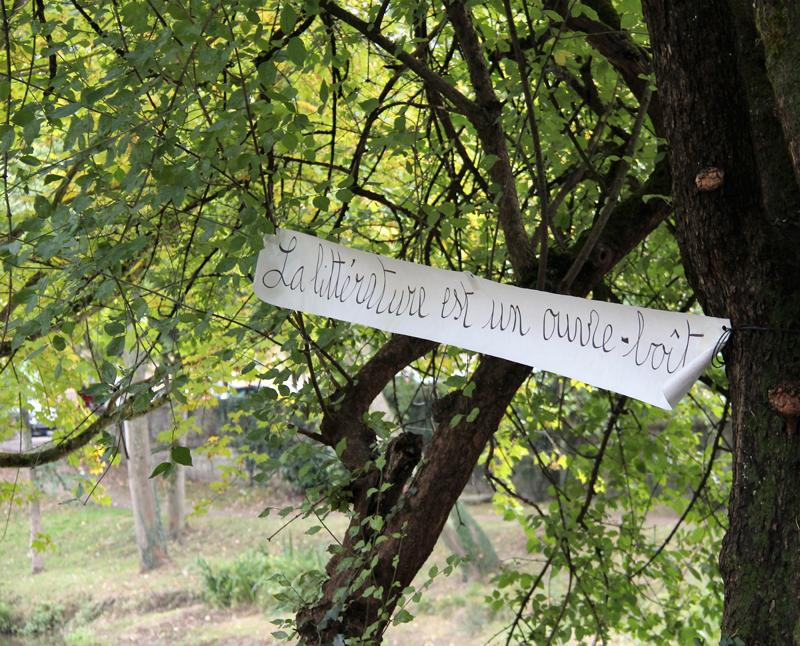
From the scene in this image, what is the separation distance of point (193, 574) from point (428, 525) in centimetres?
894

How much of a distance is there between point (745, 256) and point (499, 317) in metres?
0.42

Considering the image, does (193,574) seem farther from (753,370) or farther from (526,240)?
(753,370)

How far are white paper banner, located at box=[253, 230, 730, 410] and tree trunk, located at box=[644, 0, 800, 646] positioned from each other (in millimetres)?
84

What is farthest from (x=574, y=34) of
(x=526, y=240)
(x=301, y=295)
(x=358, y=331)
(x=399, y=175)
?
(x=399, y=175)

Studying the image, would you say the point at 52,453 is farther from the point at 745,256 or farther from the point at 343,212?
the point at 745,256

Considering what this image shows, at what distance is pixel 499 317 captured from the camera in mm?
1647

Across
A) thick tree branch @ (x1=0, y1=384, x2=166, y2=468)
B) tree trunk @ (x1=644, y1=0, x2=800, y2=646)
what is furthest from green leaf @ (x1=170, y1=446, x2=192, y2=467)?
thick tree branch @ (x1=0, y1=384, x2=166, y2=468)

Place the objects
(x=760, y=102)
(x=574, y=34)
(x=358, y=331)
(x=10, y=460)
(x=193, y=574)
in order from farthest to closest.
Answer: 1. (x=193, y=574)
2. (x=358, y=331)
3. (x=10, y=460)
4. (x=574, y=34)
5. (x=760, y=102)

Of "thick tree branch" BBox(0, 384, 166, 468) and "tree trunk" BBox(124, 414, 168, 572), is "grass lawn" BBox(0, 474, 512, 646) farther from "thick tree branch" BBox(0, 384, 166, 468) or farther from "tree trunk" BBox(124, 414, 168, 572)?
"thick tree branch" BBox(0, 384, 166, 468)

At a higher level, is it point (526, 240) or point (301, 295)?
point (526, 240)

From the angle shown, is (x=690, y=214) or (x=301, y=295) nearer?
(x=690, y=214)

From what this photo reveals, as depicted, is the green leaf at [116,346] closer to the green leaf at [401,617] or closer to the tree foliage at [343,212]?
the tree foliage at [343,212]

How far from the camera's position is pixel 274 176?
1.95m

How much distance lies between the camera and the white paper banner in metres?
1.46
